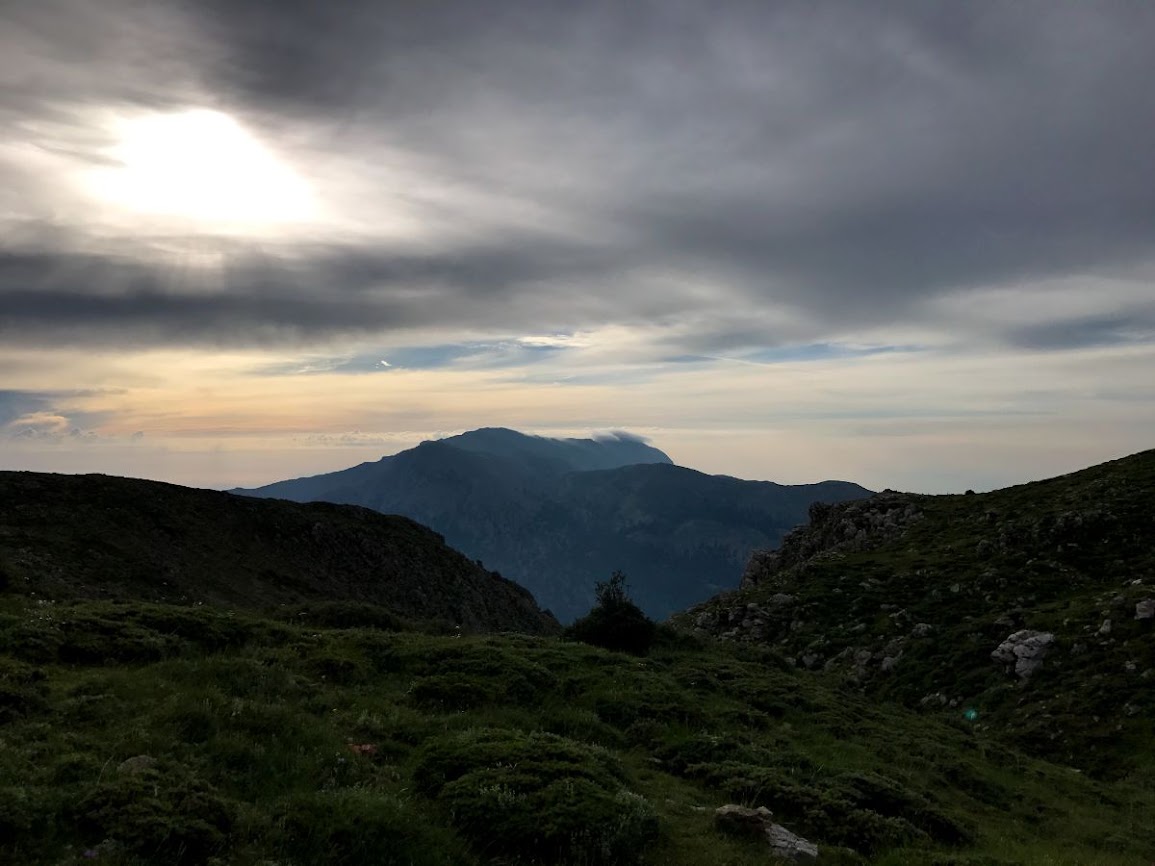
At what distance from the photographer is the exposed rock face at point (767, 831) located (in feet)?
42.0

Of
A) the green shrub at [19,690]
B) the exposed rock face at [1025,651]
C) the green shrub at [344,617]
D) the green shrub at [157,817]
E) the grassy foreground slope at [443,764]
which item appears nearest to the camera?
the green shrub at [157,817]

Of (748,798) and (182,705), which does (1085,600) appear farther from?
(182,705)

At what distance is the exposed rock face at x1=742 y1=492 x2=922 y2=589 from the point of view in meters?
70.1

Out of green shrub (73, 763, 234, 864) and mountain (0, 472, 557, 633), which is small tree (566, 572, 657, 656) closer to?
mountain (0, 472, 557, 633)

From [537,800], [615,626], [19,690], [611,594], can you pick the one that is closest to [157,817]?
[537,800]

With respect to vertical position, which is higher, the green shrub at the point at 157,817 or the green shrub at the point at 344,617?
the green shrub at the point at 157,817

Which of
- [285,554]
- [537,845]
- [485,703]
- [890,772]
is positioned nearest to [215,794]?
[537,845]

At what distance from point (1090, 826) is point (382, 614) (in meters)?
27.9

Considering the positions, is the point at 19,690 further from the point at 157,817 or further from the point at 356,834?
the point at 356,834

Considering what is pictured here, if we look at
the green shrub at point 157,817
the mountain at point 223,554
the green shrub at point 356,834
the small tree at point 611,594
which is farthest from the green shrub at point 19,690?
the small tree at point 611,594

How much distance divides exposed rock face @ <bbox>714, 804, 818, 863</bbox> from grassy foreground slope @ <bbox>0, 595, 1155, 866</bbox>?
11.8 inches

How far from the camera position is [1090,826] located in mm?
21219

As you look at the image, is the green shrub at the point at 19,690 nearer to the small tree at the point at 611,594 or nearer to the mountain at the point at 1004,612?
the small tree at the point at 611,594

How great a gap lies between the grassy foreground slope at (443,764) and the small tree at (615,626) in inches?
275
